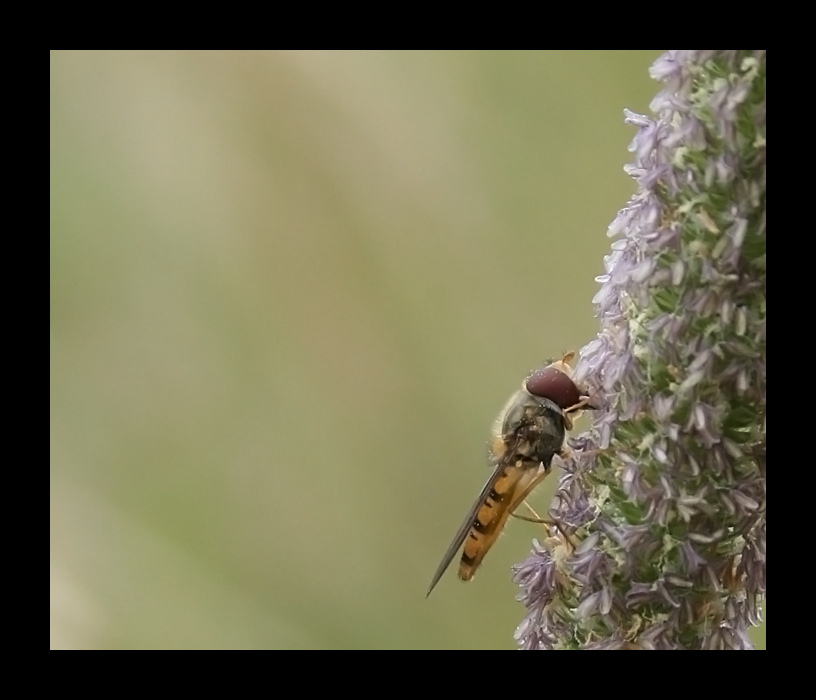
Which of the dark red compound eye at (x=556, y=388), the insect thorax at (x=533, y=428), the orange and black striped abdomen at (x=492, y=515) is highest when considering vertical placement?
the dark red compound eye at (x=556, y=388)

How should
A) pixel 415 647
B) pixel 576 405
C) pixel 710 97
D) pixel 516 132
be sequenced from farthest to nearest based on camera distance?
pixel 516 132, pixel 415 647, pixel 576 405, pixel 710 97

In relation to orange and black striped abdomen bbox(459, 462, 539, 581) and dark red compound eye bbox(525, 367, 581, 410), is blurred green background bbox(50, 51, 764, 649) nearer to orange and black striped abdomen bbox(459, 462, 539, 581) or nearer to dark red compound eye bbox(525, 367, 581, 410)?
orange and black striped abdomen bbox(459, 462, 539, 581)

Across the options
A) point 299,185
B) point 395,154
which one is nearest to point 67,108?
point 299,185

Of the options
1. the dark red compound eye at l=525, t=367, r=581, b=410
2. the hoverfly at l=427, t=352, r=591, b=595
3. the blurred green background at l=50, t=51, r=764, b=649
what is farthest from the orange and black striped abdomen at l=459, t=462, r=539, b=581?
the blurred green background at l=50, t=51, r=764, b=649

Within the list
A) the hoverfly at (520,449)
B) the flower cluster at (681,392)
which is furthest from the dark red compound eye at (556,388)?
the flower cluster at (681,392)

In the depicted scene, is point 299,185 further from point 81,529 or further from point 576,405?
point 576,405

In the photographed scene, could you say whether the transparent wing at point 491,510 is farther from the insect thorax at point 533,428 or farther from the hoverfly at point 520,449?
the insect thorax at point 533,428
